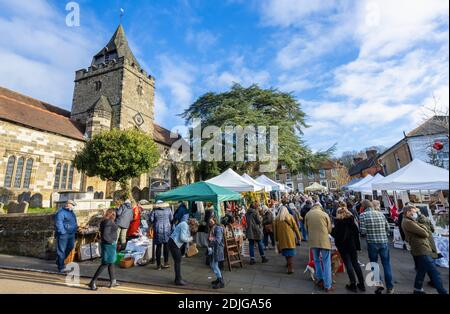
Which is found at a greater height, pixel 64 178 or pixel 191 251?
pixel 64 178

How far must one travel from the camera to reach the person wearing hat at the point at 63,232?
6.22m

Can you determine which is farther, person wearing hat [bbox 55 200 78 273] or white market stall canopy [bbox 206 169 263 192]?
white market stall canopy [bbox 206 169 263 192]

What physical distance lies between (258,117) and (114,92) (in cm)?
1743

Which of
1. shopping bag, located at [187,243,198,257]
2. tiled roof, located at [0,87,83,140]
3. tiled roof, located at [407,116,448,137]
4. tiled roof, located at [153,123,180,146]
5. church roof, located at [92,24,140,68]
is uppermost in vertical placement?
church roof, located at [92,24,140,68]

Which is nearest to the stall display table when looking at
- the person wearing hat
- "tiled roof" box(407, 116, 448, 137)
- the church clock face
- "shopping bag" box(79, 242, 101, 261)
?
the person wearing hat

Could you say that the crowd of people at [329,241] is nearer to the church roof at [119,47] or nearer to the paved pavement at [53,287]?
the paved pavement at [53,287]

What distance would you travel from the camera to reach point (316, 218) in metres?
5.11

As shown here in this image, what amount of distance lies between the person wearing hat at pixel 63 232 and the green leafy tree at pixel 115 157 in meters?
10.5

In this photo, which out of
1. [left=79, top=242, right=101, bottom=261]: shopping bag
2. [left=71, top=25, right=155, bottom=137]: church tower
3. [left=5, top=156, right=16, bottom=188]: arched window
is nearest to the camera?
[left=79, top=242, right=101, bottom=261]: shopping bag

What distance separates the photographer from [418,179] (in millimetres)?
7613

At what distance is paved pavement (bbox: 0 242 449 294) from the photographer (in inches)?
198

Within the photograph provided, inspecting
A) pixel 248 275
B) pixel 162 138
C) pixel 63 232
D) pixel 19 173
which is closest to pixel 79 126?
pixel 19 173

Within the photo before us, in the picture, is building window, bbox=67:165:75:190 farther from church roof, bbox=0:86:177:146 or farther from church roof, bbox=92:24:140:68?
church roof, bbox=92:24:140:68

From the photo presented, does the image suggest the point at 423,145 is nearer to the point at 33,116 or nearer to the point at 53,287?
the point at 53,287
